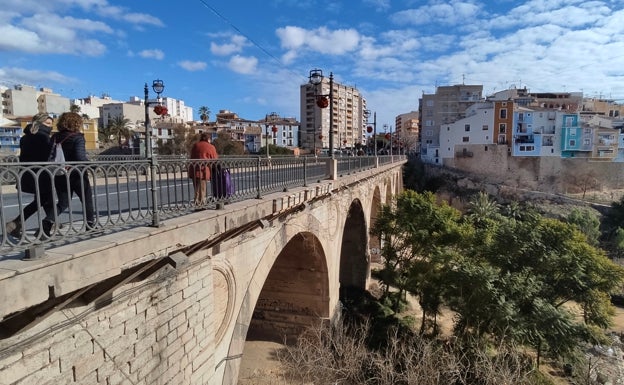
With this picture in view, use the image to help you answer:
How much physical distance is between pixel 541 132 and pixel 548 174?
19.6 ft

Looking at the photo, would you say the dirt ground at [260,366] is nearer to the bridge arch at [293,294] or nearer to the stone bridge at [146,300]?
the bridge arch at [293,294]

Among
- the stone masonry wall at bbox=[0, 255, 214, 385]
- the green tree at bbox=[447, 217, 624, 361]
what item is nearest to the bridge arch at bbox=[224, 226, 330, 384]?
the green tree at bbox=[447, 217, 624, 361]

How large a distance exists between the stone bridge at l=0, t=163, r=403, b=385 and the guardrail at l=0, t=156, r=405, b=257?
0.16 meters

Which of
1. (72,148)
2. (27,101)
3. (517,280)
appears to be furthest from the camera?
(27,101)

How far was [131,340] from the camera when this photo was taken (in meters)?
3.77

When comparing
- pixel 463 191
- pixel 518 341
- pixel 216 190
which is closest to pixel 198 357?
pixel 216 190

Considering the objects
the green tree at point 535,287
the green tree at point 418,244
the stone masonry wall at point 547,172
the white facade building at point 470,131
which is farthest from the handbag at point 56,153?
the white facade building at point 470,131

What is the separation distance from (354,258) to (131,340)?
1729cm

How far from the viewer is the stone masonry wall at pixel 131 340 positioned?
110 inches

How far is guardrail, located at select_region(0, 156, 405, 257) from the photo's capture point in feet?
9.14

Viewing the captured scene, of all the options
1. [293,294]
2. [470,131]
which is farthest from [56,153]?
[470,131]

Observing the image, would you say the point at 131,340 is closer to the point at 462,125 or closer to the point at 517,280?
the point at 517,280

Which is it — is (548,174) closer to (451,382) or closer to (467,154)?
(467,154)

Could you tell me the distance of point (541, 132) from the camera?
51.8 m
